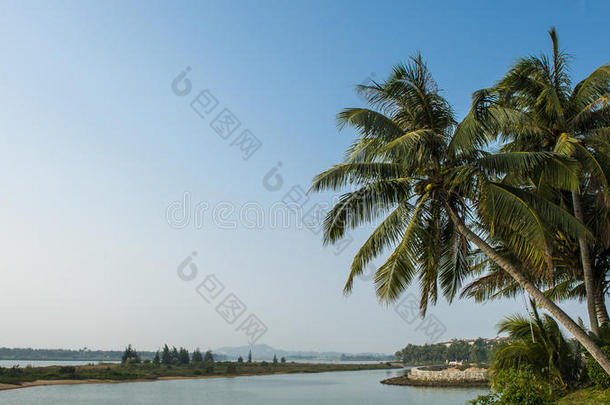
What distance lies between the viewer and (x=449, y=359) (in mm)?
78938

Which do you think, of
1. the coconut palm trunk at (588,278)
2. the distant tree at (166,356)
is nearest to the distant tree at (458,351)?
the distant tree at (166,356)

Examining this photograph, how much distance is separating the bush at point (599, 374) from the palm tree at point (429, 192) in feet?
4.62

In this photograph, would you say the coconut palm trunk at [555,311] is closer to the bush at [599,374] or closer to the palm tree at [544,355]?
the bush at [599,374]

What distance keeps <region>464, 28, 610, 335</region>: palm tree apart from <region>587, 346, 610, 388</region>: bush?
984mm

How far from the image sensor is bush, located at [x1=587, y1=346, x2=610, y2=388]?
8664 mm

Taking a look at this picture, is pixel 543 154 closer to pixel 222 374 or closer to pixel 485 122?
pixel 485 122

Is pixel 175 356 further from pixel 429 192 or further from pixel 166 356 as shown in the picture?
pixel 429 192

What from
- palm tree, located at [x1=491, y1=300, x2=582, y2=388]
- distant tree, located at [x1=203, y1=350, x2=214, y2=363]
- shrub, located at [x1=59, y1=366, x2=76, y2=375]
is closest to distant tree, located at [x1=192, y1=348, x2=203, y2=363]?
distant tree, located at [x1=203, y1=350, x2=214, y2=363]

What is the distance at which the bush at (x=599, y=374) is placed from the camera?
28.4 feet

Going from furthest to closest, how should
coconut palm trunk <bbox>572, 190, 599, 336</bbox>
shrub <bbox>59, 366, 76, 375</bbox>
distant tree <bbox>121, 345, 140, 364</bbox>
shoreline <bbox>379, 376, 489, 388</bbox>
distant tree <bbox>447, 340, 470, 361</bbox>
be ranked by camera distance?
distant tree <bbox>447, 340, 470, 361</bbox>
distant tree <bbox>121, 345, 140, 364</bbox>
shrub <bbox>59, 366, 76, 375</bbox>
shoreline <bbox>379, 376, 489, 388</bbox>
coconut palm trunk <bbox>572, 190, 599, 336</bbox>

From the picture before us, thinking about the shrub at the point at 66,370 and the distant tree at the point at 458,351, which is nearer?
the shrub at the point at 66,370

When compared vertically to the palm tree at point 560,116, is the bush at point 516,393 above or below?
below

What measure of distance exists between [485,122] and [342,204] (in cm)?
316

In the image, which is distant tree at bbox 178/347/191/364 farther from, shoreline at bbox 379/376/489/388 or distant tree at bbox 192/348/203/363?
shoreline at bbox 379/376/489/388
